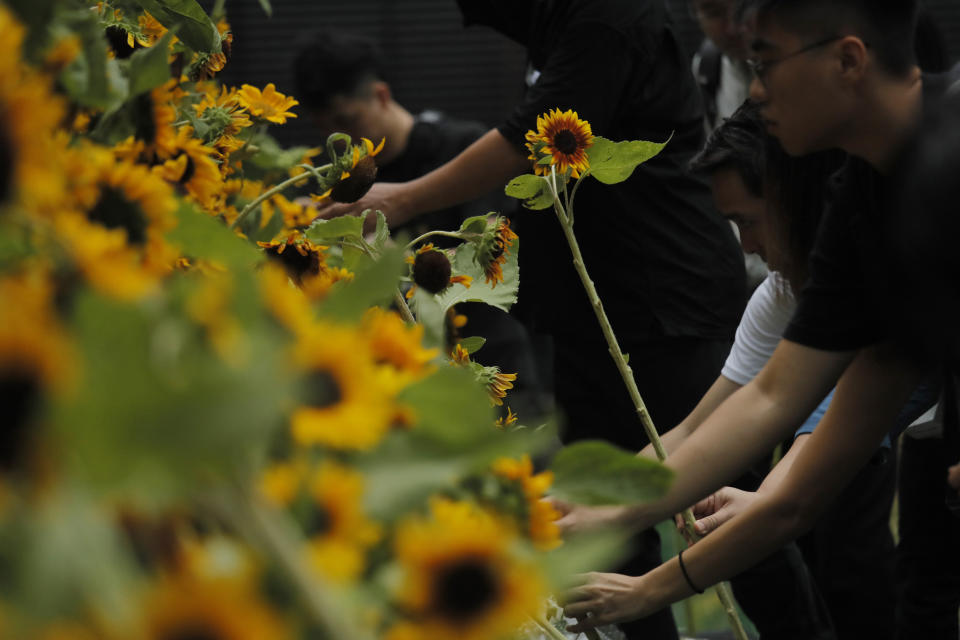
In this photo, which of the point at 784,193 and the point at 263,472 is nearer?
the point at 263,472

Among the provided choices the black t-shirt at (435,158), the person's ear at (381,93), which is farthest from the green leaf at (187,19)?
the person's ear at (381,93)

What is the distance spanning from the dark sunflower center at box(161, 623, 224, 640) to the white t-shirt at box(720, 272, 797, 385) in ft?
3.84

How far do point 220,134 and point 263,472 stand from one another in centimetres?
54

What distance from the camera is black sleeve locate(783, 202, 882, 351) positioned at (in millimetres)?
972

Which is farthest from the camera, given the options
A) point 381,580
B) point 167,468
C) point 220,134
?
point 220,134

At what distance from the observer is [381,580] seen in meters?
0.40

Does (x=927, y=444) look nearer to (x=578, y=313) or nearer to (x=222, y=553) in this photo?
(x=578, y=313)

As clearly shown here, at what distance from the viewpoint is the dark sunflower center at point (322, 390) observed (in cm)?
36

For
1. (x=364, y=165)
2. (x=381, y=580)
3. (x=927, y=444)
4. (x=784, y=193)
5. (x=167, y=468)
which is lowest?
(x=927, y=444)

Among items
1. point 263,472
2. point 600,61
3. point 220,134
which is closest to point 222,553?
point 263,472

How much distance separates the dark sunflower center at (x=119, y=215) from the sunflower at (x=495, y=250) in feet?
1.66

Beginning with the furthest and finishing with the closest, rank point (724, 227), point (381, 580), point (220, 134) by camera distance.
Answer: point (724, 227), point (220, 134), point (381, 580)

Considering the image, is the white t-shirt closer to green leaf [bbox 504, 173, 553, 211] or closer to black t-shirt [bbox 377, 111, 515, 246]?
green leaf [bbox 504, 173, 553, 211]

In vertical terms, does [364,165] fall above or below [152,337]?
below
